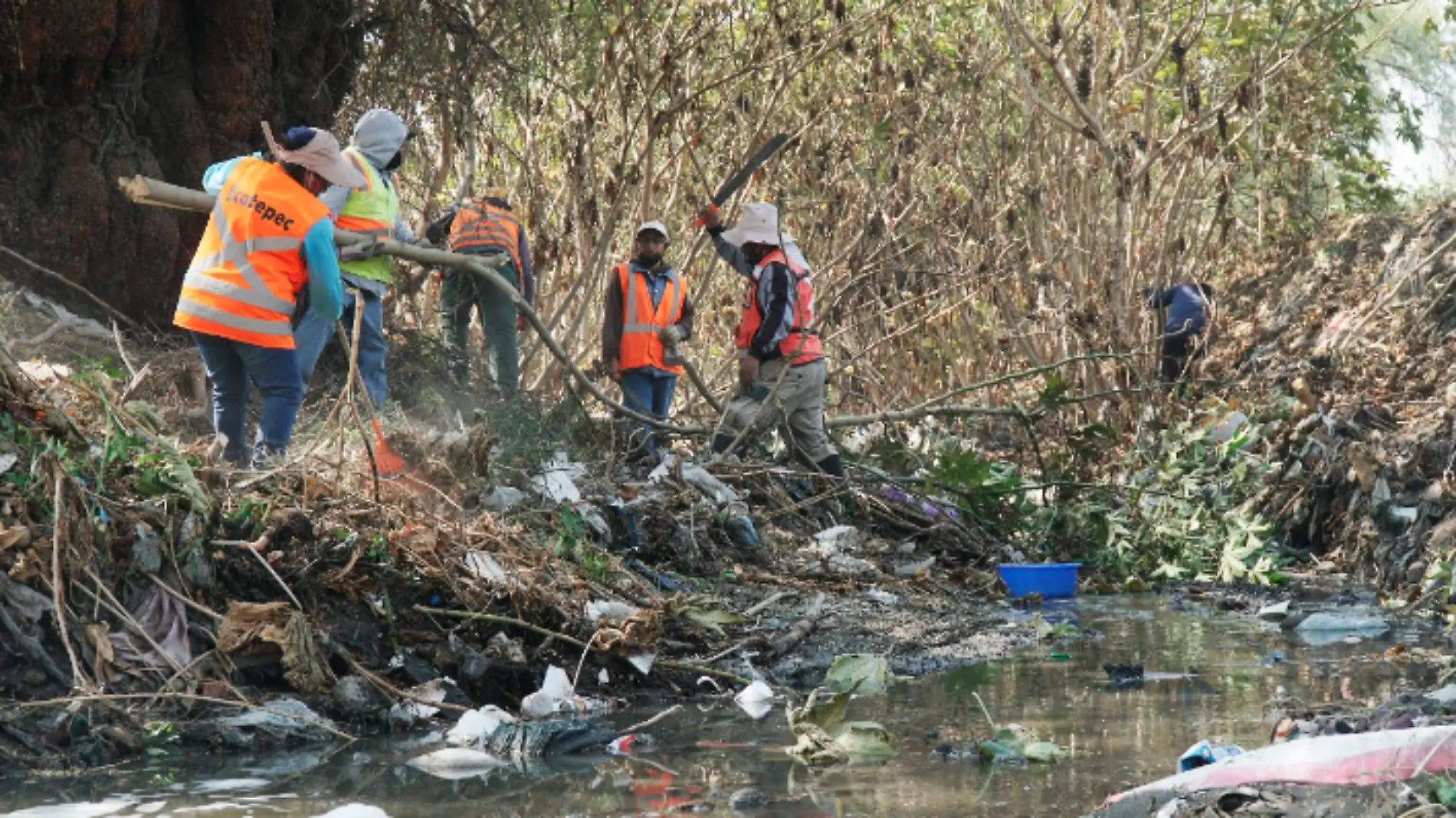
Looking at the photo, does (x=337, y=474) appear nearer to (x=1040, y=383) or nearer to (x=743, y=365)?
(x=743, y=365)

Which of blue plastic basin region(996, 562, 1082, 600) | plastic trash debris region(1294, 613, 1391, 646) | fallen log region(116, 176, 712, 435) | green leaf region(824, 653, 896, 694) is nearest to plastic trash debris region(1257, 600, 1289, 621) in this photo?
plastic trash debris region(1294, 613, 1391, 646)

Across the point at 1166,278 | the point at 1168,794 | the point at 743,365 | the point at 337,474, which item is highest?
the point at 1166,278

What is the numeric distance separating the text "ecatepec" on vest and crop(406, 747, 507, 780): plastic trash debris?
268 centimetres

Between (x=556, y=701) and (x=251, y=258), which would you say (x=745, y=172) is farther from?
(x=556, y=701)

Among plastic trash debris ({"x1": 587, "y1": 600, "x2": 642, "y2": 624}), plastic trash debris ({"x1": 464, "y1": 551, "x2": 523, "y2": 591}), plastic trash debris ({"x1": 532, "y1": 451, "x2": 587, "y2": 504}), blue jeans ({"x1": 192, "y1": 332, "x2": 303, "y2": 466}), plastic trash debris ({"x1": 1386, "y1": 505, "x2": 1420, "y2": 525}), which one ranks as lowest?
plastic trash debris ({"x1": 587, "y1": 600, "x2": 642, "y2": 624})

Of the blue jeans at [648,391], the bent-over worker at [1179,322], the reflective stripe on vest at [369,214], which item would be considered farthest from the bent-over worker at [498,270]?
the bent-over worker at [1179,322]

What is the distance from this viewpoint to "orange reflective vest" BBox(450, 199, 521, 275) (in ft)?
31.9

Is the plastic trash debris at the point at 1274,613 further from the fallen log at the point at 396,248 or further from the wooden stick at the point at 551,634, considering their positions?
the fallen log at the point at 396,248

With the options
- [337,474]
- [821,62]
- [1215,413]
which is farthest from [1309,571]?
[337,474]

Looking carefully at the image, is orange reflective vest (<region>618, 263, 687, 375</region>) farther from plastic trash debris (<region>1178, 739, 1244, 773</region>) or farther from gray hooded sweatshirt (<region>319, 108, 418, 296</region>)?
plastic trash debris (<region>1178, 739, 1244, 773</region>)

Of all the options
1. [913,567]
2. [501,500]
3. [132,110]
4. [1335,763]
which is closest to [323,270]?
[501,500]

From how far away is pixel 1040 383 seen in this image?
1232 centimetres

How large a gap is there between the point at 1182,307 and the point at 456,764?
835 centimetres

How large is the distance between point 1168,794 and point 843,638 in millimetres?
2769
